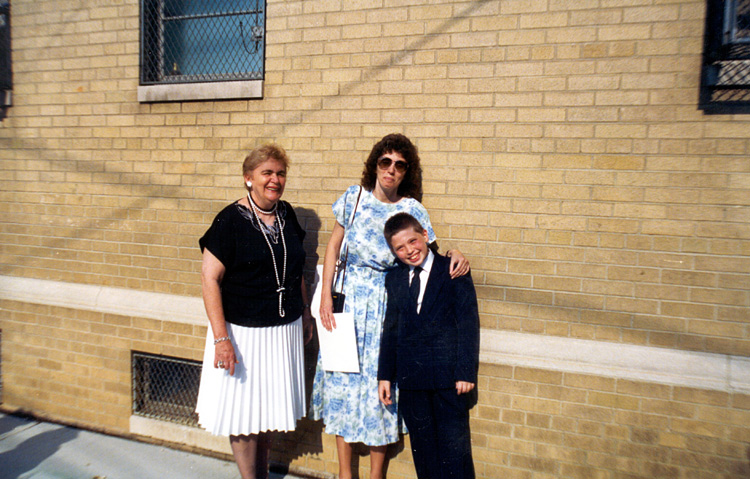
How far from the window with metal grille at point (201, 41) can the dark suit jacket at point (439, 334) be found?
2.07m

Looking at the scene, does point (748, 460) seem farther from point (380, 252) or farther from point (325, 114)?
point (325, 114)

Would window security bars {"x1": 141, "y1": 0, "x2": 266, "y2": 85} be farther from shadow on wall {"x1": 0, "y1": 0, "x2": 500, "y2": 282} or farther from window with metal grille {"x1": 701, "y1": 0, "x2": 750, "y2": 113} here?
window with metal grille {"x1": 701, "y1": 0, "x2": 750, "y2": 113}

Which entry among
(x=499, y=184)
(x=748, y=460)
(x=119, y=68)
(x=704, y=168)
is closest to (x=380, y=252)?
(x=499, y=184)

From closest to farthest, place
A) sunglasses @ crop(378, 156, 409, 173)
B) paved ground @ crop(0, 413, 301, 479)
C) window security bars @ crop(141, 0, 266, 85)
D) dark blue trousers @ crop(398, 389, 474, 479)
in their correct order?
dark blue trousers @ crop(398, 389, 474, 479)
sunglasses @ crop(378, 156, 409, 173)
paved ground @ crop(0, 413, 301, 479)
window security bars @ crop(141, 0, 266, 85)

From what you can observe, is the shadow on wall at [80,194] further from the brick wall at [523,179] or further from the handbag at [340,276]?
the handbag at [340,276]

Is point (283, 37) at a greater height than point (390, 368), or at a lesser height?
greater

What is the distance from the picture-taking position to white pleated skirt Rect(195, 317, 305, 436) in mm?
2664

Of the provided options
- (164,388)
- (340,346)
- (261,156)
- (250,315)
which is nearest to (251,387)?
(250,315)

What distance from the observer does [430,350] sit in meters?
2.55

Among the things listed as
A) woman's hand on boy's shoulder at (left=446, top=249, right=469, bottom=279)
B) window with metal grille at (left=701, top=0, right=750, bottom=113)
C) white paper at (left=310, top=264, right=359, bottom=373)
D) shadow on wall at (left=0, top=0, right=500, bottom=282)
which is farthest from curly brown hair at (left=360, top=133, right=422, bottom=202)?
window with metal grille at (left=701, top=0, right=750, bottom=113)

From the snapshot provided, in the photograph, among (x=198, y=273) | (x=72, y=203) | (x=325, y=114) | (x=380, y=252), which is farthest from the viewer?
(x=72, y=203)

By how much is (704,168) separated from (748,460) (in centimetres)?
164

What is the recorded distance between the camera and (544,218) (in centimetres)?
287

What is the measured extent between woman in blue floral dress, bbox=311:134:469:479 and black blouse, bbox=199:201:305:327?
1.01 ft
